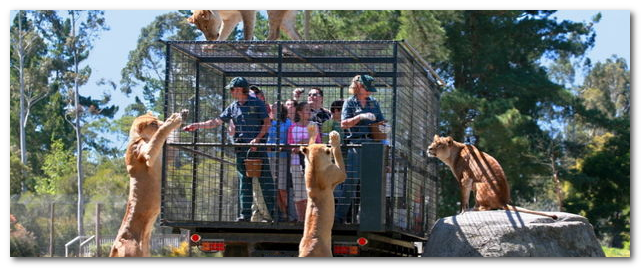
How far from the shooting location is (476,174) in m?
10.0

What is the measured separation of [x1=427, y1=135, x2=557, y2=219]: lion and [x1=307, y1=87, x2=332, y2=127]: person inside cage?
1.24 metres

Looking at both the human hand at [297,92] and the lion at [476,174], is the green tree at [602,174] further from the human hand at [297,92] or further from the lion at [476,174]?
the human hand at [297,92]

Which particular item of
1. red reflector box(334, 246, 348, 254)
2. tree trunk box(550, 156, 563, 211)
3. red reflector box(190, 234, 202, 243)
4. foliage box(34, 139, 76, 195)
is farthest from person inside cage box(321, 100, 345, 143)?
foliage box(34, 139, 76, 195)

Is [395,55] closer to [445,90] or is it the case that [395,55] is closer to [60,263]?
[60,263]

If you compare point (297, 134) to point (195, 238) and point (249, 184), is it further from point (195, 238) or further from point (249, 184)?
point (195, 238)

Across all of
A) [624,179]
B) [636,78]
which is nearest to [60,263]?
[636,78]

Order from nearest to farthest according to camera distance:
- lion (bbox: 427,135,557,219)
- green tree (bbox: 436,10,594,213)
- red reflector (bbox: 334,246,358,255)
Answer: red reflector (bbox: 334,246,358,255) → lion (bbox: 427,135,557,219) → green tree (bbox: 436,10,594,213)

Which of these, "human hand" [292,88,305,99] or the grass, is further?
the grass

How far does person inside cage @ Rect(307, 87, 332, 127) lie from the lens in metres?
9.53

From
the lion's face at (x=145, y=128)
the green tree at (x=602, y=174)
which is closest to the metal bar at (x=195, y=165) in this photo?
the lion's face at (x=145, y=128)

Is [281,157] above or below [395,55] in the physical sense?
below

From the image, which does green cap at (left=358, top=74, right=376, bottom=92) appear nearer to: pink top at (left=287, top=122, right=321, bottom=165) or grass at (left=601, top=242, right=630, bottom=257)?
pink top at (left=287, top=122, right=321, bottom=165)

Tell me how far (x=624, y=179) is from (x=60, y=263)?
675 inches

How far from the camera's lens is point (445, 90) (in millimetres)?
22391
